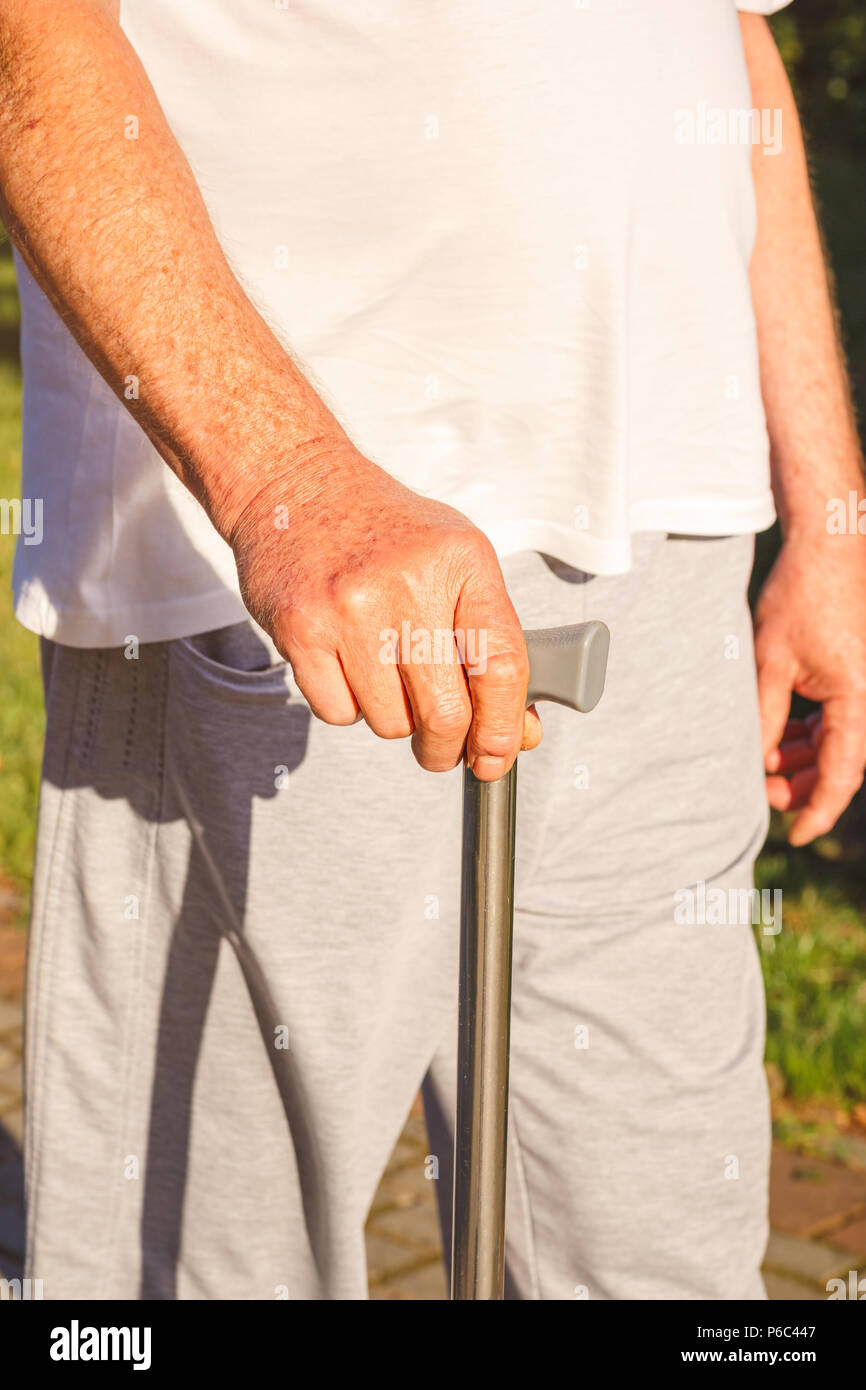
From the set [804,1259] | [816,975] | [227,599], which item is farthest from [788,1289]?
[227,599]

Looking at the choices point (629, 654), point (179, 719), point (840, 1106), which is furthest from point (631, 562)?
point (840, 1106)

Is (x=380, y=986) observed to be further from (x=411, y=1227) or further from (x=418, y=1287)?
(x=411, y=1227)

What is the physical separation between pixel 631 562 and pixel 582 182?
380 millimetres

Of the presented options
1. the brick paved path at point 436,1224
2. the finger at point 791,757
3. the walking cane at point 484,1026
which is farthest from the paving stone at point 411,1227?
the walking cane at point 484,1026

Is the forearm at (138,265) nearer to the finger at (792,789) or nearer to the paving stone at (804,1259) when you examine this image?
the finger at (792,789)

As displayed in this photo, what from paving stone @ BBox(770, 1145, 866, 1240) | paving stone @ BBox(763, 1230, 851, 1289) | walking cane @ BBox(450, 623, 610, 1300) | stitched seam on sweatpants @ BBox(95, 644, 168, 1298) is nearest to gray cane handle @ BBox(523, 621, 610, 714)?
walking cane @ BBox(450, 623, 610, 1300)

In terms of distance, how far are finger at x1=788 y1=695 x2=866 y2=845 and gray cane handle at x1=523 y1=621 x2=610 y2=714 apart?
90cm

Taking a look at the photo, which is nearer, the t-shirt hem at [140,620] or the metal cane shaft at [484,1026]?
the metal cane shaft at [484,1026]

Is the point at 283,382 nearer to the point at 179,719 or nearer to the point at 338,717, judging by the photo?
the point at 338,717

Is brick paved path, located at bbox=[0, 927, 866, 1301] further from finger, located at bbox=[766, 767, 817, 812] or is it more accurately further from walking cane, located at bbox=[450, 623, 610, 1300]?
walking cane, located at bbox=[450, 623, 610, 1300]

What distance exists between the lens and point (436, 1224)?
3213 millimetres

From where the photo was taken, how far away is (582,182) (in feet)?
4.96

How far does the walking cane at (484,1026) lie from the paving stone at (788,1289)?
5.68 ft

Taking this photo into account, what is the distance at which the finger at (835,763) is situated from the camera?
203 cm
